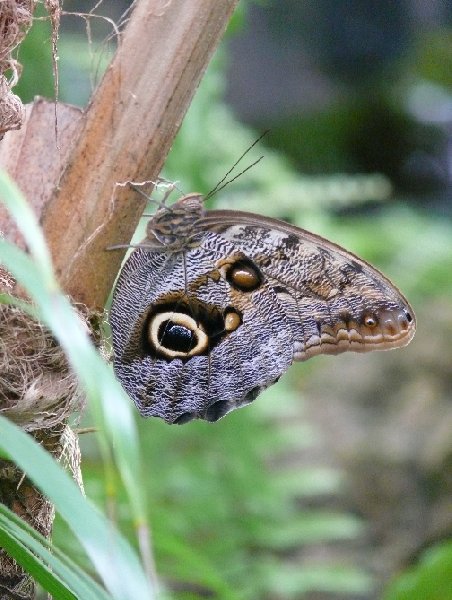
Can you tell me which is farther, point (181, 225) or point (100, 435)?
point (181, 225)

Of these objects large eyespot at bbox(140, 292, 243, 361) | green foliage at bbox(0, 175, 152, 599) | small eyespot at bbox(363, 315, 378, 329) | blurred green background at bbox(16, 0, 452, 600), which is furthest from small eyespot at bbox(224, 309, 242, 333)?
green foliage at bbox(0, 175, 152, 599)

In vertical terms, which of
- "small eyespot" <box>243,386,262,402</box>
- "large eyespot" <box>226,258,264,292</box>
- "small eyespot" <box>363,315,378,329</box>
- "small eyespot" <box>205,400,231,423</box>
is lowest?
"small eyespot" <box>205,400,231,423</box>

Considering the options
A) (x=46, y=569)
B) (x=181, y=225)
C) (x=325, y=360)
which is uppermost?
(x=325, y=360)

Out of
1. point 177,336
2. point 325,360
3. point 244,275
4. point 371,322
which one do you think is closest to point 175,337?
point 177,336

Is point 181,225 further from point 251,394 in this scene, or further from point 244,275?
point 251,394

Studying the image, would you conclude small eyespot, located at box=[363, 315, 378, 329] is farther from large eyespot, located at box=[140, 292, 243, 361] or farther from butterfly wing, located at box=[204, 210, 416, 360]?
large eyespot, located at box=[140, 292, 243, 361]

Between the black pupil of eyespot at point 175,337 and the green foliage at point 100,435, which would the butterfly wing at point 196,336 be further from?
the green foliage at point 100,435

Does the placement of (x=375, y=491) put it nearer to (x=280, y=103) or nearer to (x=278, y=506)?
(x=278, y=506)
